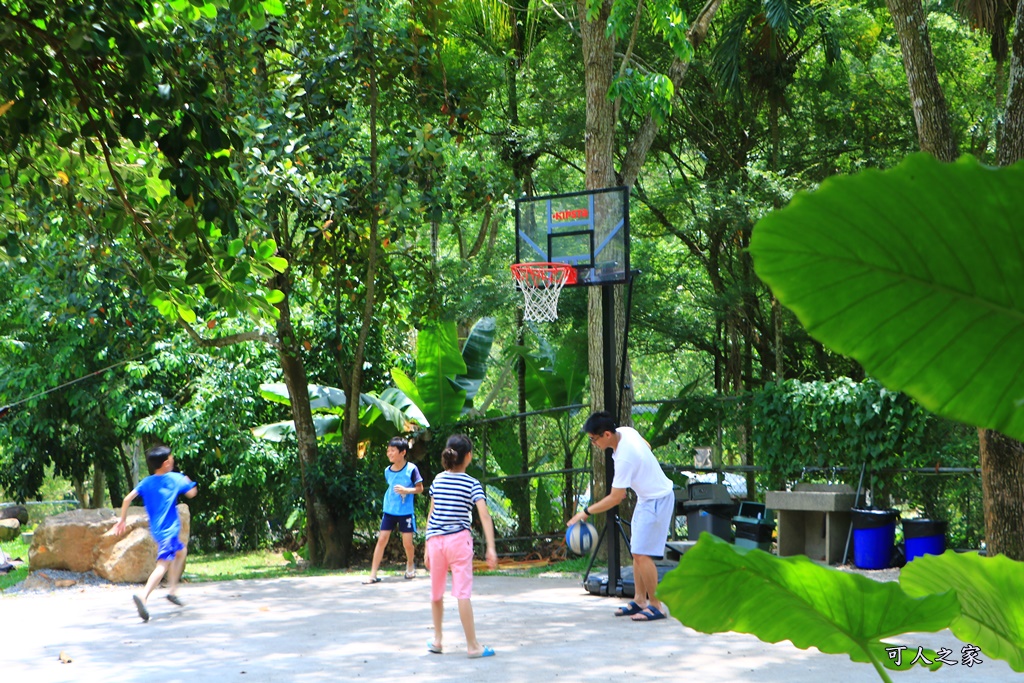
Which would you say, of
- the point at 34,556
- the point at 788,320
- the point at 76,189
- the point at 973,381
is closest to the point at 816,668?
the point at 76,189

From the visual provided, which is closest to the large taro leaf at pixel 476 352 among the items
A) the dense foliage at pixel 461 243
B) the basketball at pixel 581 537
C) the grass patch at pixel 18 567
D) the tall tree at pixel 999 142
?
the dense foliage at pixel 461 243

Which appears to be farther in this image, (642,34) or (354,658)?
(642,34)

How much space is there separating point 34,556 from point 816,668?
388 inches

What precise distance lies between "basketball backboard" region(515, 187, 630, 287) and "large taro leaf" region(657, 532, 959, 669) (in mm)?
9079

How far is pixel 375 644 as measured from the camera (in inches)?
317

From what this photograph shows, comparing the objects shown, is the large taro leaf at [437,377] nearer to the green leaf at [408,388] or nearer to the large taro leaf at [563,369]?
the green leaf at [408,388]

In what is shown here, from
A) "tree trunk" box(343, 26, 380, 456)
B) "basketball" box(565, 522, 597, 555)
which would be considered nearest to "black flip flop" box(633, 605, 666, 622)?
"basketball" box(565, 522, 597, 555)

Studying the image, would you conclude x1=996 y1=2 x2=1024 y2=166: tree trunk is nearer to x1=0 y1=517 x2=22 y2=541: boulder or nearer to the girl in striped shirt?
the girl in striped shirt

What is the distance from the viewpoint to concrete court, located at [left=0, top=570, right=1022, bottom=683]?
6824mm

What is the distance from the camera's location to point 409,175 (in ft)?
40.2

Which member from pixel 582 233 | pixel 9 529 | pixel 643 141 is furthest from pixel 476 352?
pixel 9 529

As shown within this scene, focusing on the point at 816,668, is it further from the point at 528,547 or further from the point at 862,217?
the point at 528,547

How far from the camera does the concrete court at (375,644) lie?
682 cm

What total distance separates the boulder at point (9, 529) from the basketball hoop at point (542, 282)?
1457 centimetres
